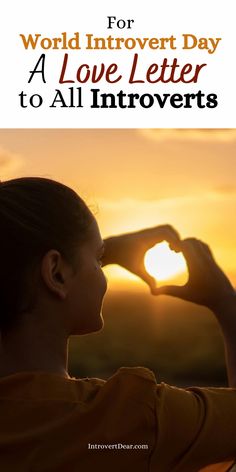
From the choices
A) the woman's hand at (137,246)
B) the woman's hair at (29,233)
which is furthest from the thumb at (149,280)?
the woman's hair at (29,233)

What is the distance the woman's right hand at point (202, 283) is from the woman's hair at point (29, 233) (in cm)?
18

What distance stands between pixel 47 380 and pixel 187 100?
362cm

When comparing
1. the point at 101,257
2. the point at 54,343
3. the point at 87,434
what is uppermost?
the point at 101,257

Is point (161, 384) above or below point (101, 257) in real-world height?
below

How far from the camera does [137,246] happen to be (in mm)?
1273

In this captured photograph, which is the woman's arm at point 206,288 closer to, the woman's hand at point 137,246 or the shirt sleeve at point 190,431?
the woman's hand at point 137,246

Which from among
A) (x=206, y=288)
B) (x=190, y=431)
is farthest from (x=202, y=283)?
(x=190, y=431)

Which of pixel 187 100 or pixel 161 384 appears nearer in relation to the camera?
pixel 161 384

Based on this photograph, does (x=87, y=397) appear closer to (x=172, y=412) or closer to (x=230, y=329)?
(x=172, y=412)

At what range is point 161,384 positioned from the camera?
1168mm

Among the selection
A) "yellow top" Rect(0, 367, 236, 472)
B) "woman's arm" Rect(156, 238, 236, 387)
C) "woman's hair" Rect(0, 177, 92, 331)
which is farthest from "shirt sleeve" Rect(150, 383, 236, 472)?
"woman's hair" Rect(0, 177, 92, 331)

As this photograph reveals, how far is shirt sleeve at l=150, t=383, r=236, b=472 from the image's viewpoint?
113 centimetres

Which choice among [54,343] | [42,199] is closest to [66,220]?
[42,199]

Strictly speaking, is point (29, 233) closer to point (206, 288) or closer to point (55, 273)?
point (55, 273)
